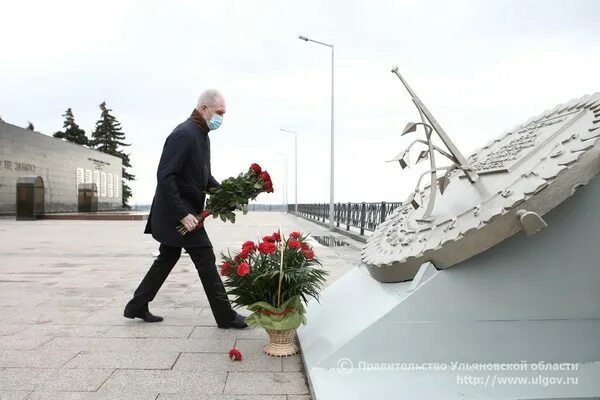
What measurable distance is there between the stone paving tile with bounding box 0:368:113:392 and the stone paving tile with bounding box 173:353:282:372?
471 millimetres

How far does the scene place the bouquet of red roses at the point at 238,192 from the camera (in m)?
3.65

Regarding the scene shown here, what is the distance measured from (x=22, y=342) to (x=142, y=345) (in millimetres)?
886

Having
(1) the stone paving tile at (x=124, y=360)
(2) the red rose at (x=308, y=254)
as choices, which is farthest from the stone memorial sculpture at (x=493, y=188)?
(1) the stone paving tile at (x=124, y=360)

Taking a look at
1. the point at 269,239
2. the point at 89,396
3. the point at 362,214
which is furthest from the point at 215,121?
the point at 362,214

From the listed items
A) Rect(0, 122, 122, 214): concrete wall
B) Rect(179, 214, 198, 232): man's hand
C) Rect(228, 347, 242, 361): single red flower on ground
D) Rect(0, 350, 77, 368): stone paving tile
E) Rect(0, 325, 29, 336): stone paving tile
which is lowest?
Rect(0, 350, 77, 368): stone paving tile

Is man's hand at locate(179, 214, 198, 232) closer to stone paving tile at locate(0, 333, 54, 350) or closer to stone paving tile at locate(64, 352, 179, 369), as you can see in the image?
stone paving tile at locate(64, 352, 179, 369)

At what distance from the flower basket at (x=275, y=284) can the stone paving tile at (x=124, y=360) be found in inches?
23.4

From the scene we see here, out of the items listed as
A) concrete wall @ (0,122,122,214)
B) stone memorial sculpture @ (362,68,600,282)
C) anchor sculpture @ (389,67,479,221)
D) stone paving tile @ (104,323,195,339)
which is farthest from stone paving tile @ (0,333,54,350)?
concrete wall @ (0,122,122,214)

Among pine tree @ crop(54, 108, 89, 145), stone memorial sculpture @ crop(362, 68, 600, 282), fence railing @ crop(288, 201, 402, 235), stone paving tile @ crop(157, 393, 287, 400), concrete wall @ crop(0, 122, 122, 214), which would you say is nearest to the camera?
stone memorial sculpture @ crop(362, 68, 600, 282)

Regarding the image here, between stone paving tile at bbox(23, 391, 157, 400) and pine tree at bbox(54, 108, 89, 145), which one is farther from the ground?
pine tree at bbox(54, 108, 89, 145)

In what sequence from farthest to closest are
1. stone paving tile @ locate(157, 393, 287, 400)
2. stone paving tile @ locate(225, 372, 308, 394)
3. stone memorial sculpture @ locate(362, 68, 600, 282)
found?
stone paving tile @ locate(225, 372, 308, 394) → stone paving tile @ locate(157, 393, 287, 400) → stone memorial sculpture @ locate(362, 68, 600, 282)

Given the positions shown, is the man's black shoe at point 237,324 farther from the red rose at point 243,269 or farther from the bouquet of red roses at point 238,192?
the red rose at point 243,269

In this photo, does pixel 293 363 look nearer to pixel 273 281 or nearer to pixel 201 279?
pixel 273 281

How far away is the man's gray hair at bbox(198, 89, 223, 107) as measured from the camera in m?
3.94
